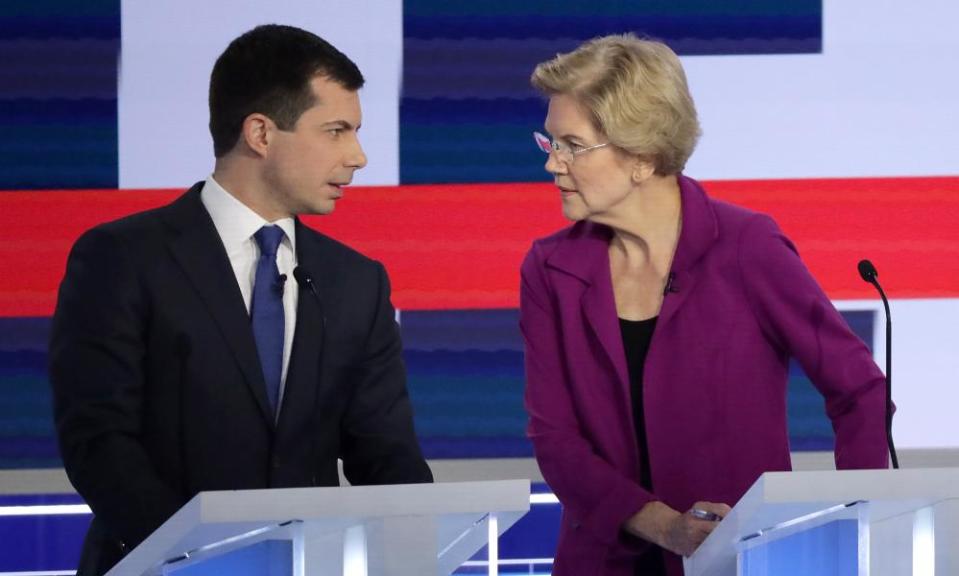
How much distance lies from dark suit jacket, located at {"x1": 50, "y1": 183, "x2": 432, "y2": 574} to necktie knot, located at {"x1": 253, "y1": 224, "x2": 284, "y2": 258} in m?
0.05

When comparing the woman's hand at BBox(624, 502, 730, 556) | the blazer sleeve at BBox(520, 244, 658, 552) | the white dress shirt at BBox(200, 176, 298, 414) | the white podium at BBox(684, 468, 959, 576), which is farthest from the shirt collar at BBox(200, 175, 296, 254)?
the white podium at BBox(684, 468, 959, 576)

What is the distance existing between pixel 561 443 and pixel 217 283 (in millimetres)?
614

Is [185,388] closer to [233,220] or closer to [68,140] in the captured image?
[233,220]

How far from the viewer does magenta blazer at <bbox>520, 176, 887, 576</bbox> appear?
2553mm

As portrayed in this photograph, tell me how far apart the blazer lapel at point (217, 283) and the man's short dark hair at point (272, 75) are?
0.17 m

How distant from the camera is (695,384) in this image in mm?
2584

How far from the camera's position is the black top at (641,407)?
261 cm

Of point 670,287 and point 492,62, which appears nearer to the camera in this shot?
point 670,287

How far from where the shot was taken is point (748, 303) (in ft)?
8.59

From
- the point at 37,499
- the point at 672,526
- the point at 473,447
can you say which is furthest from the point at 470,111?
the point at 672,526

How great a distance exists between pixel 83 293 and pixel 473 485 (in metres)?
0.93

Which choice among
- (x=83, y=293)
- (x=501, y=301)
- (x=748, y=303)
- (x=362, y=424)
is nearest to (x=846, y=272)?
(x=501, y=301)

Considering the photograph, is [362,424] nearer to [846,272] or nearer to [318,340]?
[318,340]

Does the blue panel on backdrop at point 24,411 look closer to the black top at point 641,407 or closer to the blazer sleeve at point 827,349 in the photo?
the black top at point 641,407
